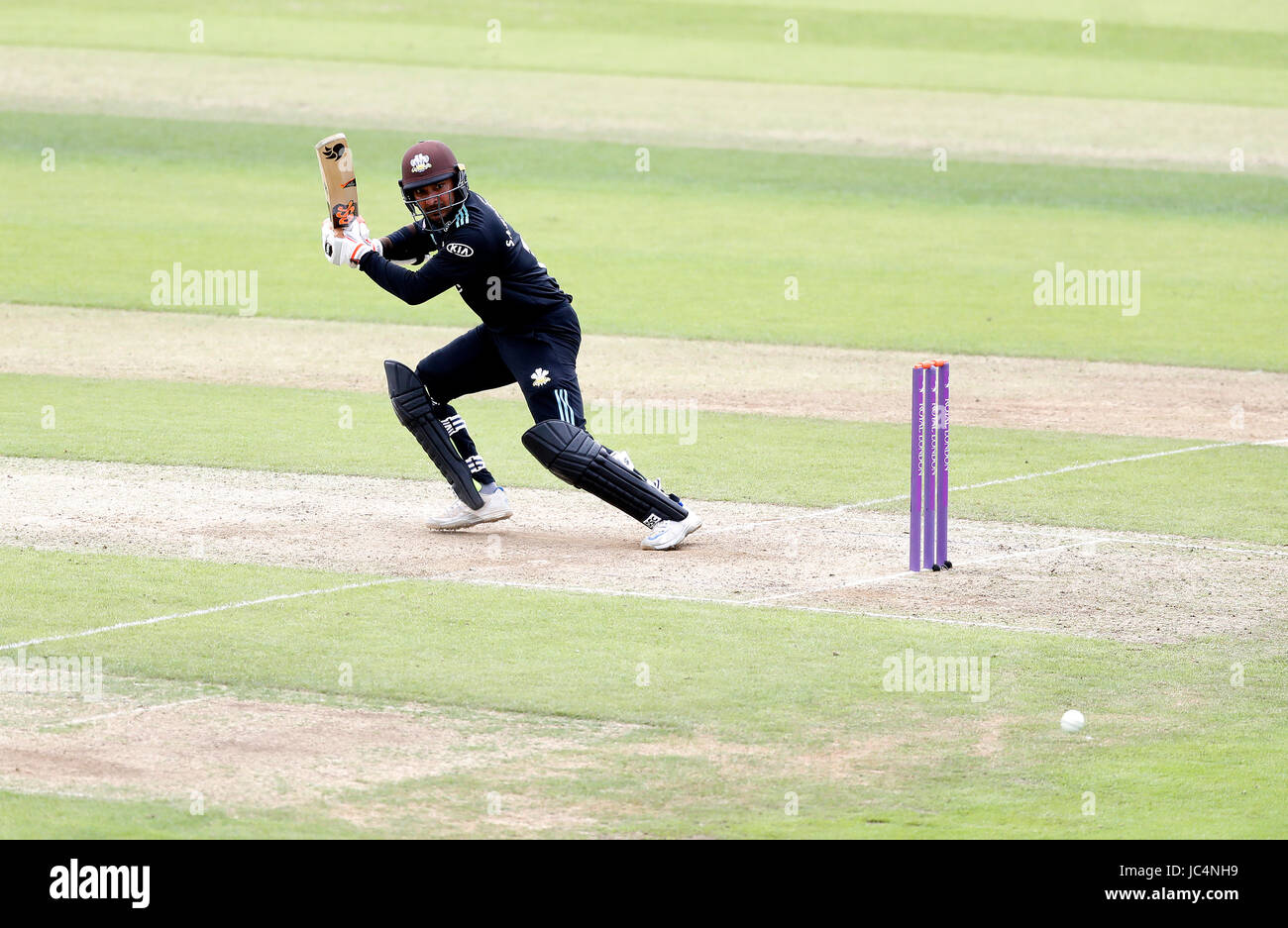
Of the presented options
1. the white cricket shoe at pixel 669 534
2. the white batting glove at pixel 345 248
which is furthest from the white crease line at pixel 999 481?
the white batting glove at pixel 345 248

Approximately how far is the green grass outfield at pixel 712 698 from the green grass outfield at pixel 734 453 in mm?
2832

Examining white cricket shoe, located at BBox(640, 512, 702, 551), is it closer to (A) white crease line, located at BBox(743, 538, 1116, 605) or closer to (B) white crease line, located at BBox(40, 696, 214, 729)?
(A) white crease line, located at BBox(743, 538, 1116, 605)

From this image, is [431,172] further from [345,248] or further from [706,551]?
[706,551]

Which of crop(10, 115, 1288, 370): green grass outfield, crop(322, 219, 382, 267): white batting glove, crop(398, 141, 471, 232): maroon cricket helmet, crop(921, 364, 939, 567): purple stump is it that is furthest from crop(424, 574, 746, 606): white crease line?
crop(10, 115, 1288, 370): green grass outfield

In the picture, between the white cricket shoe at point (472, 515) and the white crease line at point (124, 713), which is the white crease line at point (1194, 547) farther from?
the white crease line at point (124, 713)

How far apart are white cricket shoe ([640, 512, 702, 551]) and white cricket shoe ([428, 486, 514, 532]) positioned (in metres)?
0.97

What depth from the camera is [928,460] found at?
33.3 feet

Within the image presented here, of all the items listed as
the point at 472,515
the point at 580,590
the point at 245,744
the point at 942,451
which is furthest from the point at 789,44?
the point at 245,744

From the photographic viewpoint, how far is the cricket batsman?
10531 millimetres

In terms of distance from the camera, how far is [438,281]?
1053cm

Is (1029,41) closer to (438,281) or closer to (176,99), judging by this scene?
(176,99)

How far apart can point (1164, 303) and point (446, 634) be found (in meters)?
14.0

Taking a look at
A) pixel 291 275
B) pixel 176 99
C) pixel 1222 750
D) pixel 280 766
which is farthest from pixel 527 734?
pixel 176 99

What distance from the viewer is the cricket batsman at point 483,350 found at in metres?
10.5
